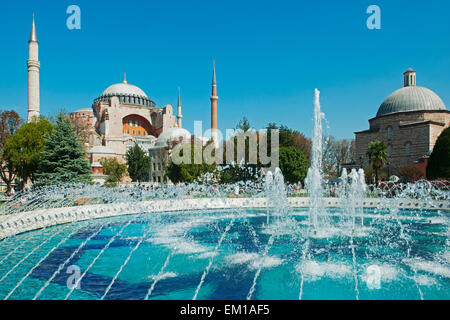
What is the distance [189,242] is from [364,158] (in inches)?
1140

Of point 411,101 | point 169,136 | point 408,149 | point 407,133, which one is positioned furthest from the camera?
point 169,136

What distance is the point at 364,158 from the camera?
32.4 meters

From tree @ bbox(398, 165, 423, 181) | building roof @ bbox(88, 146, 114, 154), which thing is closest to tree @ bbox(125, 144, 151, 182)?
building roof @ bbox(88, 146, 114, 154)

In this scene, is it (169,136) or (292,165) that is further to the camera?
(169,136)

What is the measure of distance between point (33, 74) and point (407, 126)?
34.3 m

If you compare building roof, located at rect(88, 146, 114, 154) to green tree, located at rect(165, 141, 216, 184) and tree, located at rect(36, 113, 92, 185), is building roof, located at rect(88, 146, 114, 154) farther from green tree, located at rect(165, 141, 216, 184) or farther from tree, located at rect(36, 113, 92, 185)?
tree, located at rect(36, 113, 92, 185)

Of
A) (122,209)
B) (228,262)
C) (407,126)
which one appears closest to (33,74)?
(122,209)

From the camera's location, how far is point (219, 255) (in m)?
6.87

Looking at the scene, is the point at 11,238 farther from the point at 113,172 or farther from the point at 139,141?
the point at 139,141

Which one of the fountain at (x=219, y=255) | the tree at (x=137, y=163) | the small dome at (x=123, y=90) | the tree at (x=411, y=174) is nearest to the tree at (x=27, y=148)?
the fountain at (x=219, y=255)

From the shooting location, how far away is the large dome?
29845 mm

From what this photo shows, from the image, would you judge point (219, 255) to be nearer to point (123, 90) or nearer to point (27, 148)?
point (27, 148)

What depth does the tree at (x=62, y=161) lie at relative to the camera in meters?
16.4
